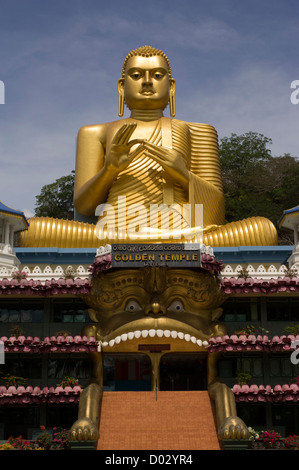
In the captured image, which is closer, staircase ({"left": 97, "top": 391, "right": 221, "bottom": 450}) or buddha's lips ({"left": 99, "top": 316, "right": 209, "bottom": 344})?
staircase ({"left": 97, "top": 391, "right": 221, "bottom": 450})

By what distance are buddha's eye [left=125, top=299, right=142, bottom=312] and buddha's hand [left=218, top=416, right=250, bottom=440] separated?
3971 mm

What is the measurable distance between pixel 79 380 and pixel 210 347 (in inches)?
127

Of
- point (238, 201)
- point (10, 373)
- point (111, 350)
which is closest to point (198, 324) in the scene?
point (111, 350)

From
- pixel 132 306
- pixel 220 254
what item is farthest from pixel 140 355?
pixel 220 254

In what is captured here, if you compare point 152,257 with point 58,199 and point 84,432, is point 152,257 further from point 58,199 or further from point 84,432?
point 58,199

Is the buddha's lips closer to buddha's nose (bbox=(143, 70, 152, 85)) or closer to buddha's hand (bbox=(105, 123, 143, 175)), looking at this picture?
buddha's hand (bbox=(105, 123, 143, 175))

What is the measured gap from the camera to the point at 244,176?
109 feet

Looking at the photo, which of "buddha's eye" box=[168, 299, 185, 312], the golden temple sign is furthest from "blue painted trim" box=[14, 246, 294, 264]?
the golden temple sign

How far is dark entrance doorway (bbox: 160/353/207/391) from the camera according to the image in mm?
16859

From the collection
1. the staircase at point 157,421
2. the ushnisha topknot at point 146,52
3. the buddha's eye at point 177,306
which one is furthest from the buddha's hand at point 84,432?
the ushnisha topknot at point 146,52

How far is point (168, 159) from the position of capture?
19922 mm
